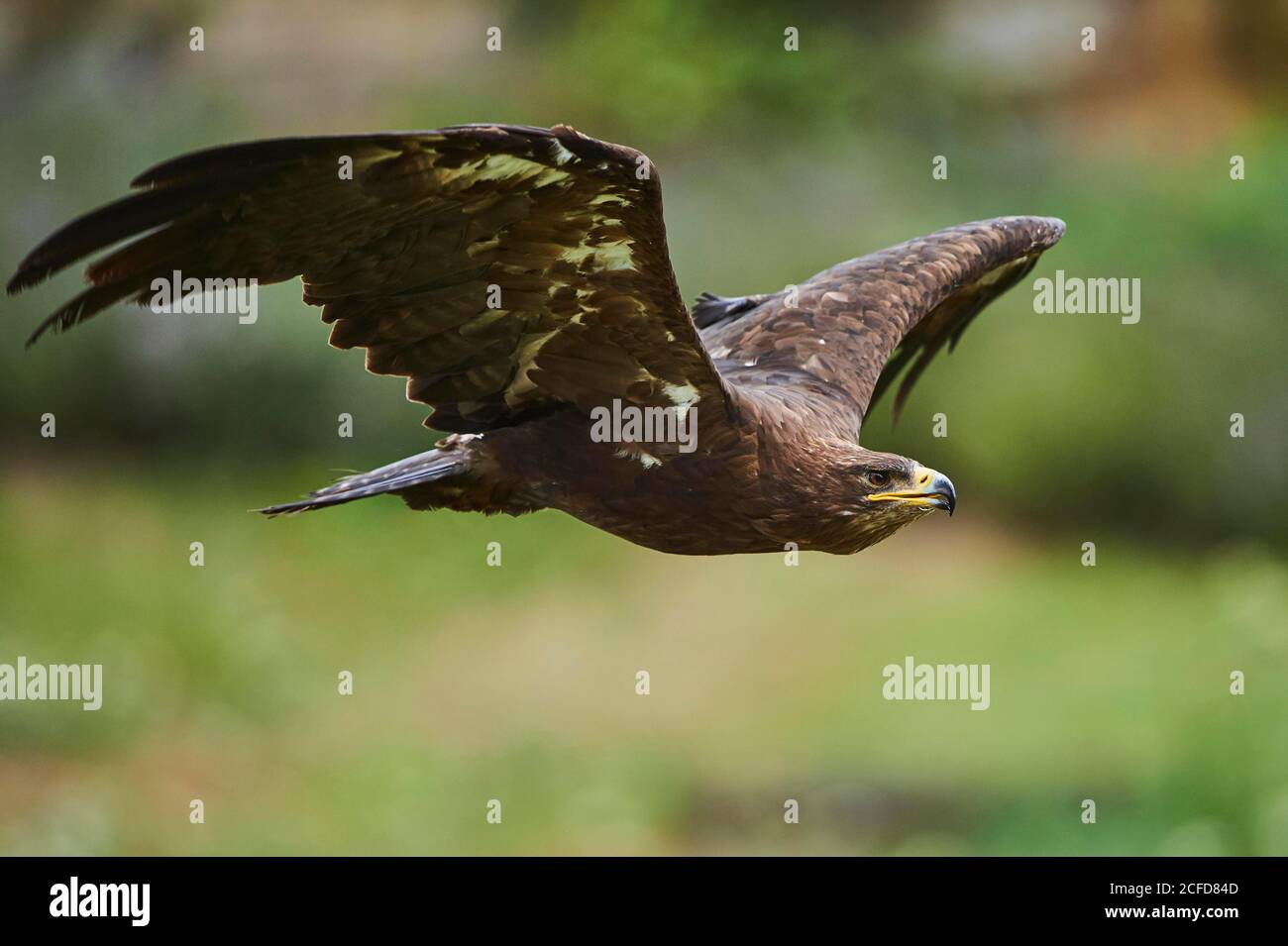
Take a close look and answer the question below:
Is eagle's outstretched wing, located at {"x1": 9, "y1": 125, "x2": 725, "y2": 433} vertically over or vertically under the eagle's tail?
over

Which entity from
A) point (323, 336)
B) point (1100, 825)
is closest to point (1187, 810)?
point (1100, 825)

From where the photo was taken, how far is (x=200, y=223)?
591cm

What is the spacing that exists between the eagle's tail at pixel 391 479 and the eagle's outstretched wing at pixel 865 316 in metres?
1.32

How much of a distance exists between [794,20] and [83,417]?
876 cm

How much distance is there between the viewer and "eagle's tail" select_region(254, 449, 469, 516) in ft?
23.2

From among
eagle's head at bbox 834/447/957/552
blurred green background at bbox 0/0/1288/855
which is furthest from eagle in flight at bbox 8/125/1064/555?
blurred green background at bbox 0/0/1288/855

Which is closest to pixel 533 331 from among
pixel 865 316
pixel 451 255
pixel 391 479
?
pixel 451 255

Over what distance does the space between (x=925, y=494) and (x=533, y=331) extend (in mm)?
1553

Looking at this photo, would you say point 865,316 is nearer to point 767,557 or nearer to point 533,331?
point 533,331

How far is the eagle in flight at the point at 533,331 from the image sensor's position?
5.87 m

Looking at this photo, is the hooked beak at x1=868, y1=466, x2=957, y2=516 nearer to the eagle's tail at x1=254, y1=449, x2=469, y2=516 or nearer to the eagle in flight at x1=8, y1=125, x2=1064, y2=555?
the eagle in flight at x1=8, y1=125, x2=1064, y2=555

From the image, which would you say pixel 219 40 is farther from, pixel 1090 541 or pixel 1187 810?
pixel 1187 810

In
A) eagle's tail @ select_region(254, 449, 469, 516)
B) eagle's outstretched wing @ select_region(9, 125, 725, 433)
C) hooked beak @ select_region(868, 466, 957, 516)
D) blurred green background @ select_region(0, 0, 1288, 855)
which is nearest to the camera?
eagle's outstretched wing @ select_region(9, 125, 725, 433)

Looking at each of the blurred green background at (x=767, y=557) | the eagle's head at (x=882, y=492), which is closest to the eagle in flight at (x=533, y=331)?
the eagle's head at (x=882, y=492)
